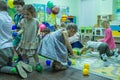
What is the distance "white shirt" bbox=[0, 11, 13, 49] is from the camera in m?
1.85

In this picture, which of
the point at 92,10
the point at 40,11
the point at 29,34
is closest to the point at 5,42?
the point at 29,34

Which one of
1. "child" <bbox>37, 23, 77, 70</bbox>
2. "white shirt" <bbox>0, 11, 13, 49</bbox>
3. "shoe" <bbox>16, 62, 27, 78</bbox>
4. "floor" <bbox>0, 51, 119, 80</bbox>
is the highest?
"white shirt" <bbox>0, 11, 13, 49</bbox>

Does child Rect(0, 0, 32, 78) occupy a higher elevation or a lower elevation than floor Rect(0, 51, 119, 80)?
higher

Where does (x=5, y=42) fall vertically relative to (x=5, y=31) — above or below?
below

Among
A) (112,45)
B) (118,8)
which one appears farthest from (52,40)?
(118,8)

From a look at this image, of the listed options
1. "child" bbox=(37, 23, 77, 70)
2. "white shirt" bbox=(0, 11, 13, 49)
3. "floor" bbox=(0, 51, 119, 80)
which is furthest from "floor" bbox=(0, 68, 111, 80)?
"white shirt" bbox=(0, 11, 13, 49)

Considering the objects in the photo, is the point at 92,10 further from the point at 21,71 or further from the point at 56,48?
the point at 21,71

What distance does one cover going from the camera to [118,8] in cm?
433

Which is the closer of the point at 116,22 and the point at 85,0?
the point at 116,22

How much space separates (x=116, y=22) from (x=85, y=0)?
5.36 ft

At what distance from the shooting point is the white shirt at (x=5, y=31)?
185cm

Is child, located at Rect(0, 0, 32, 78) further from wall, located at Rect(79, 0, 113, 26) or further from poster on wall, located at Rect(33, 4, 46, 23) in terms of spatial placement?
wall, located at Rect(79, 0, 113, 26)

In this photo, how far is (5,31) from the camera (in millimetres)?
1895

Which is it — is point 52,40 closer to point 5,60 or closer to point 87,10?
point 5,60
